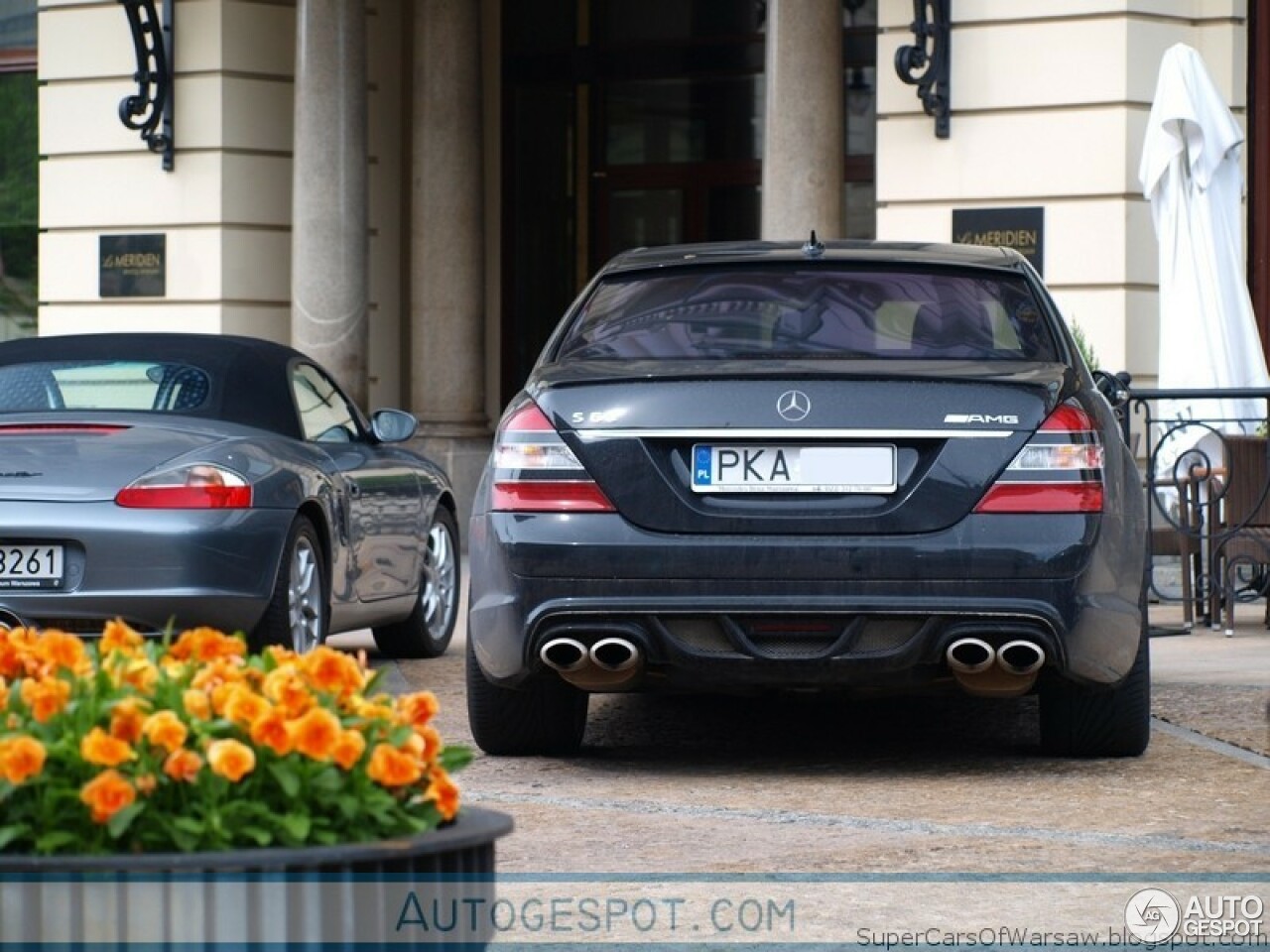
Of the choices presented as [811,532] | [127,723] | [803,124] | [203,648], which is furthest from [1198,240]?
[127,723]

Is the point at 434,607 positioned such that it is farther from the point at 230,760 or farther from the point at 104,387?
the point at 230,760

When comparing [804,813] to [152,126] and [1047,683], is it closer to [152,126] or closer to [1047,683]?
Result: [1047,683]

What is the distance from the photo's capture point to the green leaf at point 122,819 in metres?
3.15

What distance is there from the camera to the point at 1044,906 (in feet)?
16.9

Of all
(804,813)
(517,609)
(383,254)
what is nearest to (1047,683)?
(804,813)

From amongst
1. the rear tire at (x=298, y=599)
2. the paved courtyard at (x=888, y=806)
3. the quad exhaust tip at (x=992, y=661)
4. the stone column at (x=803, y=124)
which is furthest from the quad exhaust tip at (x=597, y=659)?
the stone column at (x=803, y=124)

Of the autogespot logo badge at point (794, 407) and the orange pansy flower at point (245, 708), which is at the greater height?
the autogespot logo badge at point (794, 407)

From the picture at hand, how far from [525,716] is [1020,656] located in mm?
1498

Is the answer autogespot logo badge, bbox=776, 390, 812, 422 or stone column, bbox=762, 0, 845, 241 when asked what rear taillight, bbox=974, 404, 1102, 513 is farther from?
stone column, bbox=762, 0, 845, 241

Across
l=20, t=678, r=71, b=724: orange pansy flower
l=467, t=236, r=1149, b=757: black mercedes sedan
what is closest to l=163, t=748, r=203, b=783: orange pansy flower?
l=20, t=678, r=71, b=724: orange pansy flower

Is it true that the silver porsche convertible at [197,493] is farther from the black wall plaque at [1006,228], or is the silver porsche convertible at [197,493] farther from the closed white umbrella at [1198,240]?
the black wall plaque at [1006,228]

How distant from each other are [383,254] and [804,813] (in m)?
13.9

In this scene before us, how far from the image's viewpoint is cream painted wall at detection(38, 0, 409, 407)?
59.8 ft

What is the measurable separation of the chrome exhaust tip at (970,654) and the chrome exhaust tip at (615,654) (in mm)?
815
